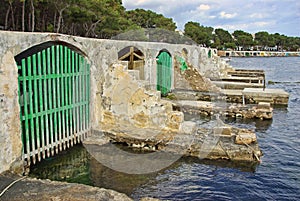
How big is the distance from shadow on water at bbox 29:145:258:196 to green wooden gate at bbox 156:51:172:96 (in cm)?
806

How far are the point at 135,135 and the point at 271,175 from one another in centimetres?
441

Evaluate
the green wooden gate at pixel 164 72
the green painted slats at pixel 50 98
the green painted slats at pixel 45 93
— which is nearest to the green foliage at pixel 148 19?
the green wooden gate at pixel 164 72

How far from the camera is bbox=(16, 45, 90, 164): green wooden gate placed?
7754 millimetres

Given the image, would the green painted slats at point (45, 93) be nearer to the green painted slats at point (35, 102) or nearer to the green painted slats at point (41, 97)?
the green painted slats at point (41, 97)

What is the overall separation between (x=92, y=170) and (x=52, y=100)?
2302 mm

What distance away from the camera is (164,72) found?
18359 mm

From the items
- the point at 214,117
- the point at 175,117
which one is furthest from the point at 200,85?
the point at 175,117

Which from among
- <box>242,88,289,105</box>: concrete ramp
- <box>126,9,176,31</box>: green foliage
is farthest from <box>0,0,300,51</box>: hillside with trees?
<box>242,88,289,105</box>: concrete ramp

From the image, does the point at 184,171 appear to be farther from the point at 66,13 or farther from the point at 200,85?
the point at 66,13

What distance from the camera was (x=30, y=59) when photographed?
24.9ft

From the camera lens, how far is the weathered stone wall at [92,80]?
691cm

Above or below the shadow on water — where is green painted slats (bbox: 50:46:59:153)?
above

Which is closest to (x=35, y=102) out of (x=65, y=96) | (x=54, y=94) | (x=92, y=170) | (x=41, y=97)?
(x=41, y=97)

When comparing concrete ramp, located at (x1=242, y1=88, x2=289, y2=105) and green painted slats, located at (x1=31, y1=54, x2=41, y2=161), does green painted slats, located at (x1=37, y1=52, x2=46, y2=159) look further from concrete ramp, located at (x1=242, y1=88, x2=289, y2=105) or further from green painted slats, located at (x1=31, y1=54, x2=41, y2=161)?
concrete ramp, located at (x1=242, y1=88, x2=289, y2=105)
